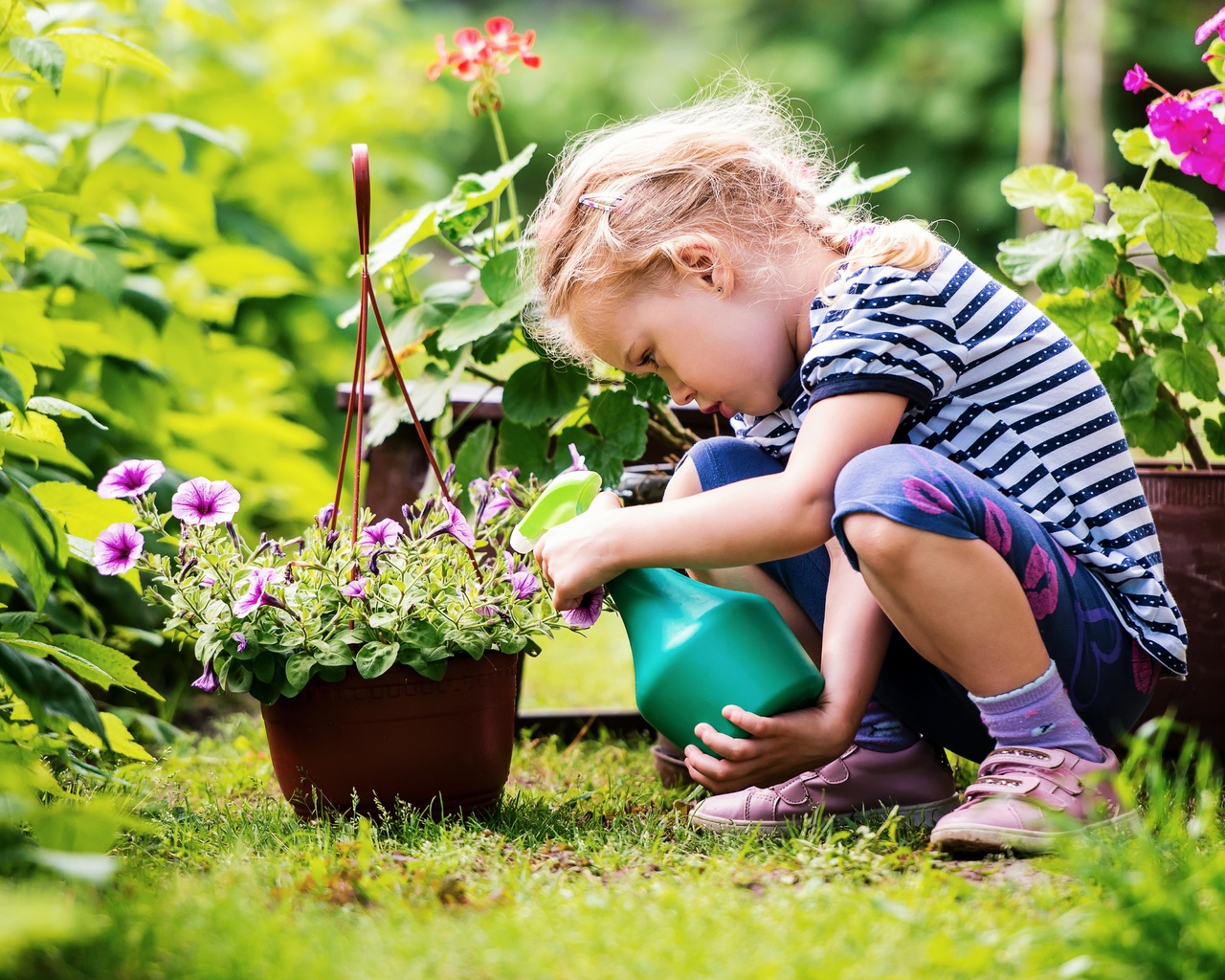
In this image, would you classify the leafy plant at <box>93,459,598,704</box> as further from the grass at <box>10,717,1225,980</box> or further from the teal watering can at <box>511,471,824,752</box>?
the grass at <box>10,717,1225,980</box>

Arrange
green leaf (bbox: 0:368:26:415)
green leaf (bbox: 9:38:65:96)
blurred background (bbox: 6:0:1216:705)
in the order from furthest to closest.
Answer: blurred background (bbox: 6:0:1216:705) < green leaf (bbox: 9:38:65:96) < green leaf (bbox: 0:368:26:415)

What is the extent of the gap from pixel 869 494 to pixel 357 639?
606 mm

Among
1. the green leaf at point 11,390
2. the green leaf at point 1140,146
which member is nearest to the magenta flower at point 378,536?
the green leaf at point 11,390

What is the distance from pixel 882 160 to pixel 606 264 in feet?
31.4

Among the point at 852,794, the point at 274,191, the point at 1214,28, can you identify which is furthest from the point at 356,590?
the point at 274,191

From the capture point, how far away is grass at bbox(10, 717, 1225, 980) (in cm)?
92

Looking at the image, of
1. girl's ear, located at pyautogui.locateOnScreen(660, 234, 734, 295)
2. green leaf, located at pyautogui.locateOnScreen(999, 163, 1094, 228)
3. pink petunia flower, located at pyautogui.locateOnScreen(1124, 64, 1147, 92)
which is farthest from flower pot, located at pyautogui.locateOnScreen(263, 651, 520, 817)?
pink petunia flower, located at pyautogui.locateOnScreen(1124, 64, 1147, 92)

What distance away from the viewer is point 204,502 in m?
1.49

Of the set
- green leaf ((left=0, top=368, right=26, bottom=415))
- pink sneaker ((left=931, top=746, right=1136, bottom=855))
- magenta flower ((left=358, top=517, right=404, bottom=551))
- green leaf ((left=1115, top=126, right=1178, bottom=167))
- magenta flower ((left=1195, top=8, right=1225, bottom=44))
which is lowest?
pink sneaker ((left=931, top=746, right=1136, bottom=855))

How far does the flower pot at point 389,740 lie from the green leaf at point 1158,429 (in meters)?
1.06

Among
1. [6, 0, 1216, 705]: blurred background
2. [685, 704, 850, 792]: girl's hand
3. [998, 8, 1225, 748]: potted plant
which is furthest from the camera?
[6, 0, 1216, 705]: blurred background

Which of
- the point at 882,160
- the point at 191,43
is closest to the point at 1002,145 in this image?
the point at 882,160

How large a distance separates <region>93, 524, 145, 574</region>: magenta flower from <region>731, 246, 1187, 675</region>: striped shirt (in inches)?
32.0

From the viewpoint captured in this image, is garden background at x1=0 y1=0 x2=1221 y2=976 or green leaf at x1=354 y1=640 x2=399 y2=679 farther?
green leaf at x1=354 y1=640 x2=399 y2=679
